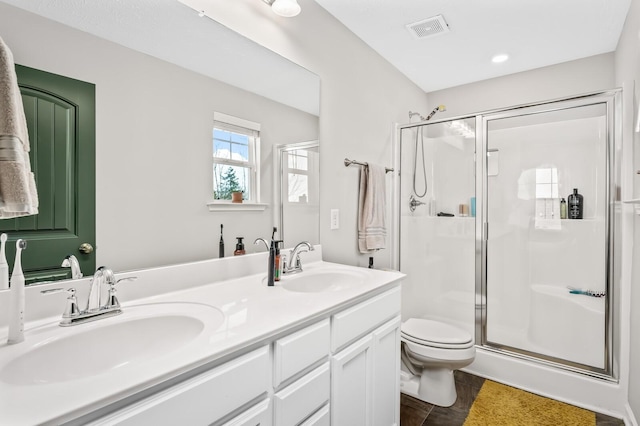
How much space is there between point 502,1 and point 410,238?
5.57 feet

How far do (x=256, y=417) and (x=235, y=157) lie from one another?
1.05 m

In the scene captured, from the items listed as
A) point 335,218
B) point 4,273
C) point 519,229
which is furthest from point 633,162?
point 4,273

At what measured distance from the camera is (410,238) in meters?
2.79

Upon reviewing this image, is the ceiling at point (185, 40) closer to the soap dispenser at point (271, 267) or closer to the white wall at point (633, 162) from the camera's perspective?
the soap dispenser at point (271, 267)

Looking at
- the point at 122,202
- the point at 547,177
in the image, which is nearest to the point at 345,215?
the point at 122,202

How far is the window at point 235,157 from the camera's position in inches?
57.1

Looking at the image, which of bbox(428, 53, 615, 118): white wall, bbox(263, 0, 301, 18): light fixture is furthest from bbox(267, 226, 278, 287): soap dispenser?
bbox(428, 53, 615, 118): white wall

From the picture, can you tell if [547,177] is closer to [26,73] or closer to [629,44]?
[629,44]

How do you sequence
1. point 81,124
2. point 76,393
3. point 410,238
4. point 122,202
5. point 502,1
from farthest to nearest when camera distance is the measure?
1. point 410,238
2. point 502,1
3. point 122,202
4. point 81,124
5. point 76,393

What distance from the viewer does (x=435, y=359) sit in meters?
2.03

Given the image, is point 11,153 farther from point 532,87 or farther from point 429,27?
point 532,87

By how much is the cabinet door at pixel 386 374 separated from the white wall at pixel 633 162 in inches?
50.9

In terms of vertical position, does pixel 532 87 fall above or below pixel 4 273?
above

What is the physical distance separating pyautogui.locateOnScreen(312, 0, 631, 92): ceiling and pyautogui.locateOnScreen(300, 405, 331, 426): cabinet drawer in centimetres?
208
